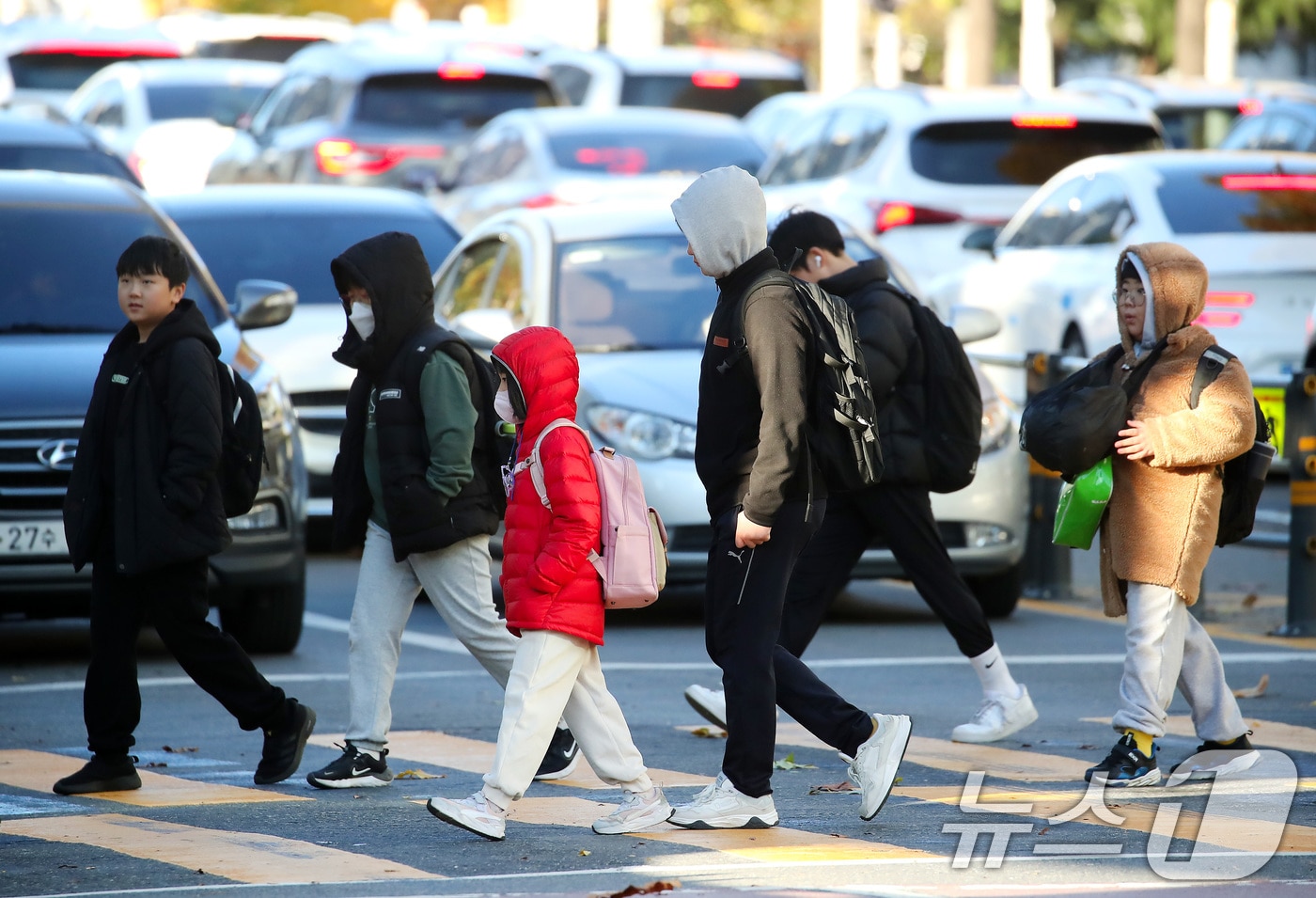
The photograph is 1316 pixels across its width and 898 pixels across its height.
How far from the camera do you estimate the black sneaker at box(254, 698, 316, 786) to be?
23.2 feet

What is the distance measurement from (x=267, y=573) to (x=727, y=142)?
10.6m

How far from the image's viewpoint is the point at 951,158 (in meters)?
17.2

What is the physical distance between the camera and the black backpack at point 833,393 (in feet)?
20.0

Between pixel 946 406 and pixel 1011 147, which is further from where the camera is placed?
pixel 1011 147

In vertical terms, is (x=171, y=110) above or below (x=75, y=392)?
below

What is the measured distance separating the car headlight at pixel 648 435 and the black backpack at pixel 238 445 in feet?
9.79

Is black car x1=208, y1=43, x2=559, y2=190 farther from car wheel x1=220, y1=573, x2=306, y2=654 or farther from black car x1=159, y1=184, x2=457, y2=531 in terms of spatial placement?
car wheel x1=220, y1=573, x2=306, y2=654

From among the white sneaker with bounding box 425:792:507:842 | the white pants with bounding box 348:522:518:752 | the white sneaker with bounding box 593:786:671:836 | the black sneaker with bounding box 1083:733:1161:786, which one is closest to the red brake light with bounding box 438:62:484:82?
the white pants with bounding box 348:522:518:752

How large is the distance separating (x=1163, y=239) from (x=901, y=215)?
120 inches

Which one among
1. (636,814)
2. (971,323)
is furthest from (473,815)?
(971,323)

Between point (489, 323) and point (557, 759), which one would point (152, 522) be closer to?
point (557, 759)

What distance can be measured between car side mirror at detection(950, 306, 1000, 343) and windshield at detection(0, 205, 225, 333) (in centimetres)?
316

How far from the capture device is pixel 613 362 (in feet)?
33.9

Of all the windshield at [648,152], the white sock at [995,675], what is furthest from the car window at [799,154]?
the white sock at [995,675]
